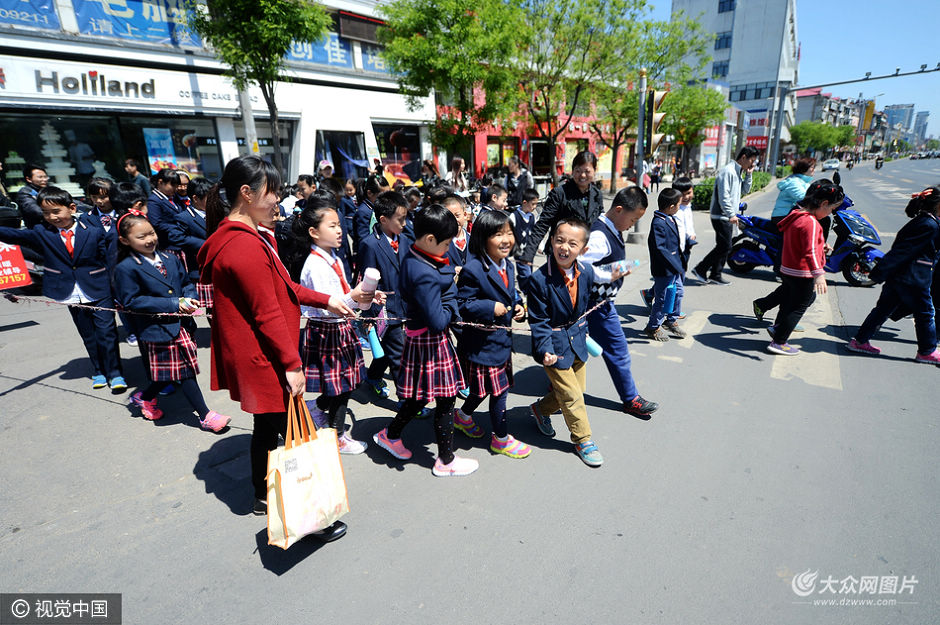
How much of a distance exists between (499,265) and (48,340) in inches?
232

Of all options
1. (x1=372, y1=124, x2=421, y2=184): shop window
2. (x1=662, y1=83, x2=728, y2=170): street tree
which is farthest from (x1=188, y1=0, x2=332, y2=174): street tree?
(x1=662, y1=83, x2=728, y2=170): street tree

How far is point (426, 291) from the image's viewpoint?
8.48ft

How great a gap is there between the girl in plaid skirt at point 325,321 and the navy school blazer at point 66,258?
8.13ft

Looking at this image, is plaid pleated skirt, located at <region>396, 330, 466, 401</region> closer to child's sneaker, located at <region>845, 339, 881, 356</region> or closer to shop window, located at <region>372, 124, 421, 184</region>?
child's sneaker, located at <region>845, 339, 881, 356</region>

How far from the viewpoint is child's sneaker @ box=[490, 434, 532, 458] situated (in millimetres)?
3215

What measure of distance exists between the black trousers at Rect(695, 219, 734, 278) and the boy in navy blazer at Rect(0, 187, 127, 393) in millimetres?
7731

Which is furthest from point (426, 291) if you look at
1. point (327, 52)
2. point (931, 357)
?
point (327, 52)

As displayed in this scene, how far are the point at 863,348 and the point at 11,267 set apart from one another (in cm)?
849

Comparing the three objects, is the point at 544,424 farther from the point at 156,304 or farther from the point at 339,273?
the point at 156,304

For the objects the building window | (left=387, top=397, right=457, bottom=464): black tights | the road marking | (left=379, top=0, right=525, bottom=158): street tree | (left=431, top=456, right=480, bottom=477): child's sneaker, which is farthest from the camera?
the building window

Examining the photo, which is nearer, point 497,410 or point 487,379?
point 487,379

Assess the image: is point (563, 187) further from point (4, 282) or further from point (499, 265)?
point (4, 282)

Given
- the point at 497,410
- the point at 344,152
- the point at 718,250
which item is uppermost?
the point at 344,152

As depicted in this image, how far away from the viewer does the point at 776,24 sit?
51.3 meters
